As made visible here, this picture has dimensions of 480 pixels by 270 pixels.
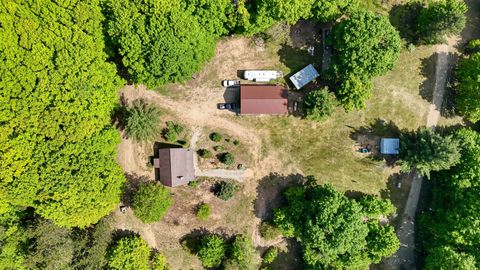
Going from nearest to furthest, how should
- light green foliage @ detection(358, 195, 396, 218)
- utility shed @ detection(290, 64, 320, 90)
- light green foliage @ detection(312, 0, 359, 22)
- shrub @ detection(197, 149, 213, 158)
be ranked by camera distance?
A: light green foliage @ detection(312, 0, 359, 22)
light green foliage @ detection(358, 195, 396, 218)
utility shed @ detection(290, 64, 320, 90)
shrub @ detection(197, 149, 213, 158)

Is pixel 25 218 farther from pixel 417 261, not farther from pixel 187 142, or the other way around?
pixel 417 261

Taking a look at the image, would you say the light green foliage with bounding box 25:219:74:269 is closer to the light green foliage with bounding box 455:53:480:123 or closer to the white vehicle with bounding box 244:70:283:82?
the white vehicle with bounding box 244:70:283:82

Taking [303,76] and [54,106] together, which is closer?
[54,106]

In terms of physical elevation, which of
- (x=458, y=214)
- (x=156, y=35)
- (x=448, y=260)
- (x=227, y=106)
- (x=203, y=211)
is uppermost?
(x=156, y=35)

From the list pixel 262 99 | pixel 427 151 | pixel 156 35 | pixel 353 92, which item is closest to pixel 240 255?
pixel 262 99

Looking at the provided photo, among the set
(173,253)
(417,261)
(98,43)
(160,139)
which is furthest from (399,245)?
(98,43)

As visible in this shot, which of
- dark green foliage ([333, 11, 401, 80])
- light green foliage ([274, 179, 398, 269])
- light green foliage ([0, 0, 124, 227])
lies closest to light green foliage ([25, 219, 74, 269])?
light green foliage ([0, 0, 124, 227])

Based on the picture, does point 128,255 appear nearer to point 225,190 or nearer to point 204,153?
point 225,190
